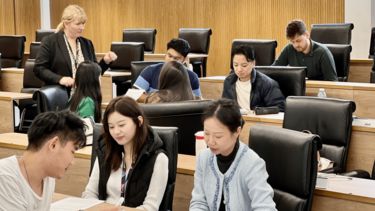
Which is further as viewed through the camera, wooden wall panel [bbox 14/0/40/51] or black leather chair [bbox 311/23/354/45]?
wooden wall panel [bbox 14/0/40/51]

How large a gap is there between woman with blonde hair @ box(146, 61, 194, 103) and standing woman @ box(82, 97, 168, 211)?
48.9 inches

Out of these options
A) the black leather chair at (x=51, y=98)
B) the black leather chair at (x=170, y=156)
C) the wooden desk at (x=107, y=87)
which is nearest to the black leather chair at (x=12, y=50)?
the wooden desk at (x=107, y=87)

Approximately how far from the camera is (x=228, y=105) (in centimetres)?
302

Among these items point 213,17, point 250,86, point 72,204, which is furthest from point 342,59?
point 72,204

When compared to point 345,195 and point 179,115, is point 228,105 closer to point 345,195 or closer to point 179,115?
point 345,195

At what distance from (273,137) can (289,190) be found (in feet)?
0.83

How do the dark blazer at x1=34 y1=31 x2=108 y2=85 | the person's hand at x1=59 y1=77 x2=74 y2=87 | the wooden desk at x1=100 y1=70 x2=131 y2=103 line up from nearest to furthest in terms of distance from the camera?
the person's hand at x1=59 y1=77 x2=74 y2=87, the dark blazer at x1=34 y1=31 x2=108 y2=85, the wooden desk at x1=100 y1=70 x2=131 y2=103

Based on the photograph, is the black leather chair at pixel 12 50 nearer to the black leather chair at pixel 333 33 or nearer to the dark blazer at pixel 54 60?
A: the black leather chair at pixel 333 33

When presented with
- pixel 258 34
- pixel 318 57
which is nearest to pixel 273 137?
pixel 318 57

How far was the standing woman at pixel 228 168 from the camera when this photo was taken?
2.91 metres

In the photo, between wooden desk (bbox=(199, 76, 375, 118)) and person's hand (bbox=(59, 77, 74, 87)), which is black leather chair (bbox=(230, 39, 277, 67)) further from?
person's hand (bbox=(59, 77, 74, 87))

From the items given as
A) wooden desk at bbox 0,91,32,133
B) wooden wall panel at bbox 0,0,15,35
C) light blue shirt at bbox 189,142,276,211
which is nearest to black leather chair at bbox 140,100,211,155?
light blue shirt at bbox 189,142,276,211

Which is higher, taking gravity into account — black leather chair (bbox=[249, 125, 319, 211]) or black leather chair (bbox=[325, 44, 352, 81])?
black leather chair (bbox=[325, 44, 352, 81])

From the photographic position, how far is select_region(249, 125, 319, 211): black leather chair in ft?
9.53
